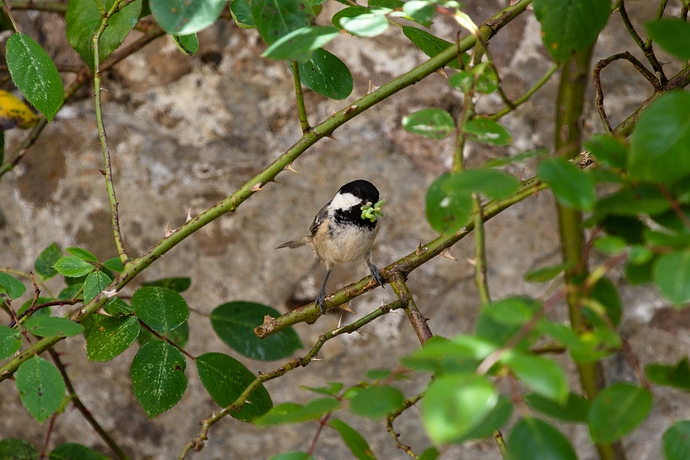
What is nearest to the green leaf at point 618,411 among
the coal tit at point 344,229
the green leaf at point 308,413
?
the green leaf at point 308,413

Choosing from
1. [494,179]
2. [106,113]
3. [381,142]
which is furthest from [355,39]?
[494,179]

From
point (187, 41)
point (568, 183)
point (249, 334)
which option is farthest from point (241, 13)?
point (568, 183)

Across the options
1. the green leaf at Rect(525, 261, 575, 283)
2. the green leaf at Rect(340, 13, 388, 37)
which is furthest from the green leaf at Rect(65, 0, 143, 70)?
the green leaf at Rect(525, 261, 575, 283)

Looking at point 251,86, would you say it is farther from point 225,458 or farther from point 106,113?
point 225,458

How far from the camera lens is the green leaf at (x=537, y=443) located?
0.48m

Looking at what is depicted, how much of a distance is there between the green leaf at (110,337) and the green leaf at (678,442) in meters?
0.95

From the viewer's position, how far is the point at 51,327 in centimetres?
95

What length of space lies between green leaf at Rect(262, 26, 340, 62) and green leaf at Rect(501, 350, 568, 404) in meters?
0.44

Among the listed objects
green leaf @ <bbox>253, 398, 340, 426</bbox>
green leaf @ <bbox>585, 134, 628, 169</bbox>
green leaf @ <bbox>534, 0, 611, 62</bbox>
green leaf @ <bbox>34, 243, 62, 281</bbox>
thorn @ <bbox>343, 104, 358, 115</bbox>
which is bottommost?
green leaf @ <bbox>253, 398, 340, 426</bbox>

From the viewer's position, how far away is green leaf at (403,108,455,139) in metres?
0.68

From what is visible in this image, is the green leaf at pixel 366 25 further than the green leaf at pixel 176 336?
No

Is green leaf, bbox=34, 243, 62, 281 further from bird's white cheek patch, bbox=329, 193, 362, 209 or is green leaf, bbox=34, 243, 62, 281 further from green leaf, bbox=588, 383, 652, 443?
green leaf, bbox=588, 383, 652, 443

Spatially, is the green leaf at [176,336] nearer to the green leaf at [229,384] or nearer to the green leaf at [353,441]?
the green leaf at [229,384]

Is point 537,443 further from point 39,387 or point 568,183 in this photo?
point 39,387
